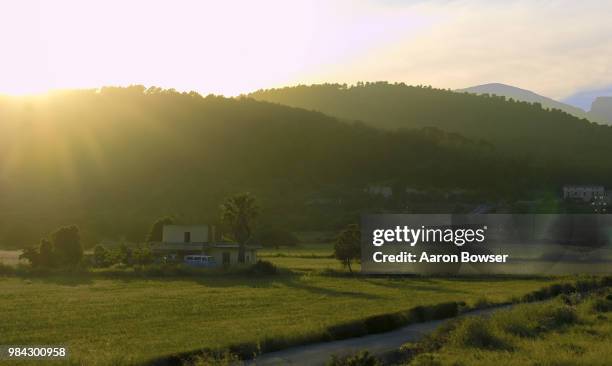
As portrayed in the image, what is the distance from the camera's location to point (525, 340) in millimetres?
21141

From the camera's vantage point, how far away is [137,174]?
115 meters

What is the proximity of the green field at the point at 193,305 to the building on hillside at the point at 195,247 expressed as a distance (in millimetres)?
10632

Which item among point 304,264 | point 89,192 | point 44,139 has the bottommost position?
point 304,264

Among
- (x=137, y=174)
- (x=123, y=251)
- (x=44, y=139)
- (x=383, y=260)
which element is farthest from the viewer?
(x=44, y=139)

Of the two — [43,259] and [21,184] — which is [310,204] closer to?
[21,184]

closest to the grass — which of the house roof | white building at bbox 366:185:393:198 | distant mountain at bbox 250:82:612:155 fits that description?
the house roof

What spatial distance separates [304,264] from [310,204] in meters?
47.5

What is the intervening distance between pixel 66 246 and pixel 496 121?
12471 centimetres

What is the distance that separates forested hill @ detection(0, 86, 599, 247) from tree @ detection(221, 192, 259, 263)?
96.5 ft

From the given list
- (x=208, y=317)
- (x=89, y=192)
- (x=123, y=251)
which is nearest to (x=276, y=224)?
(x=89, y=192)

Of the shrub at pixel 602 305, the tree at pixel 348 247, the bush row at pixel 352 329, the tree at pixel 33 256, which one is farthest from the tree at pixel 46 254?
the shrub at pixel 602 305

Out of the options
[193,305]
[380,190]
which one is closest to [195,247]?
[193,305]

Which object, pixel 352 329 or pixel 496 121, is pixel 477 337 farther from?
pixel 496 121

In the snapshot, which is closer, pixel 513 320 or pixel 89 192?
pixel 513 320
